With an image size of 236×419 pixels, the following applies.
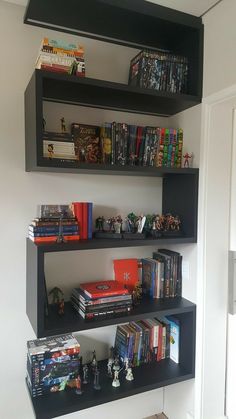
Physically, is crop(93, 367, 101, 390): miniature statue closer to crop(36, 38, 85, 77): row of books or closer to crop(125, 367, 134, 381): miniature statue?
crop(125, 367, 134, 381): miniature statue

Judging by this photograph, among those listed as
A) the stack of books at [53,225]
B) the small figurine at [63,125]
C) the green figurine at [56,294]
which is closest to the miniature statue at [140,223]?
the stack of books at [53,225]

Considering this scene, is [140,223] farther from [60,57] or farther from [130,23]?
[130,23]

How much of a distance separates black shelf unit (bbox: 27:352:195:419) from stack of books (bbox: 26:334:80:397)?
43mm

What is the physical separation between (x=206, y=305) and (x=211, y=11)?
1.60m

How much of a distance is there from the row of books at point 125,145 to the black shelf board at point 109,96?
0.14 meters

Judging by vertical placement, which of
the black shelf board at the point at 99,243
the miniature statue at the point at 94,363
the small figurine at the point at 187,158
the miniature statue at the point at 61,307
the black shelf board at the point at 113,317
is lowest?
the miniature statue at the point at 94,363

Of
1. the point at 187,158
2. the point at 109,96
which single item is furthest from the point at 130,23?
the point at 187,158

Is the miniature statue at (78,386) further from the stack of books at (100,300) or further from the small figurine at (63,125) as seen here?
the small figurine at (63,125)

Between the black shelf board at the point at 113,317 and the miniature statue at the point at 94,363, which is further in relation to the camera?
the miniature statue at the point at 94,363

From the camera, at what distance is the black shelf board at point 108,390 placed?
4.57ft

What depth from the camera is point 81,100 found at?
1.61 meters

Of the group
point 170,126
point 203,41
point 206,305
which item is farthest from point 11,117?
point 206,305

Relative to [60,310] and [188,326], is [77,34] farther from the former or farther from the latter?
[188,326]

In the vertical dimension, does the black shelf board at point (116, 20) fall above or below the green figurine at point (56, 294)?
above
